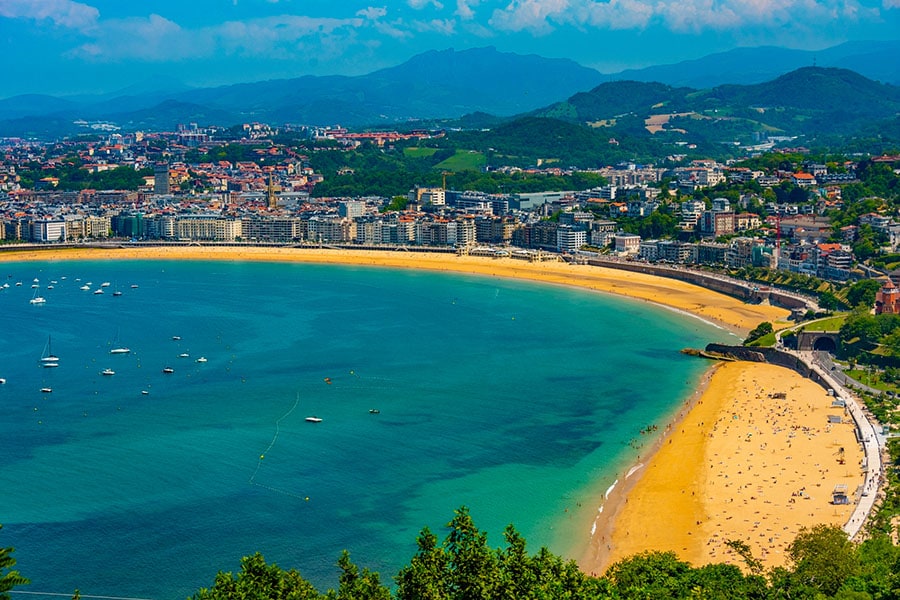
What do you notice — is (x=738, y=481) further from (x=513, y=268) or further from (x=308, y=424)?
(x=513, y=268)


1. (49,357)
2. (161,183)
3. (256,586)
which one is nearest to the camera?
(256,586)

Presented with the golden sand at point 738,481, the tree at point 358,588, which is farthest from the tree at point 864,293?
the tree at point 358,588

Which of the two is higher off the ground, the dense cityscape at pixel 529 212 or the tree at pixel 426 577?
the dense cityscape at pixel 529 212

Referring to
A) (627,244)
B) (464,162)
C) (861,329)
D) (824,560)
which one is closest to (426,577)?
(824,560)

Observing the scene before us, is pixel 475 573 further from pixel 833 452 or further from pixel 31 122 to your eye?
pixel 31 122

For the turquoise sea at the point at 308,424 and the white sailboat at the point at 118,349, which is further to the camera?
the white sailboat at the point at 118,349

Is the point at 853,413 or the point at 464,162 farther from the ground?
the point at 464,162

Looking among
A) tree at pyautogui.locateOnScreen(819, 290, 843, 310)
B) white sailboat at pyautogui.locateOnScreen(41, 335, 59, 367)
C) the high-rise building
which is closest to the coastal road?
tree at pyautogui.locateOnScreen(819, 290, 843, 310)

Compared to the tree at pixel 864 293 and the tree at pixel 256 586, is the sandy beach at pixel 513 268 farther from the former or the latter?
the tree at pixel 256 586
